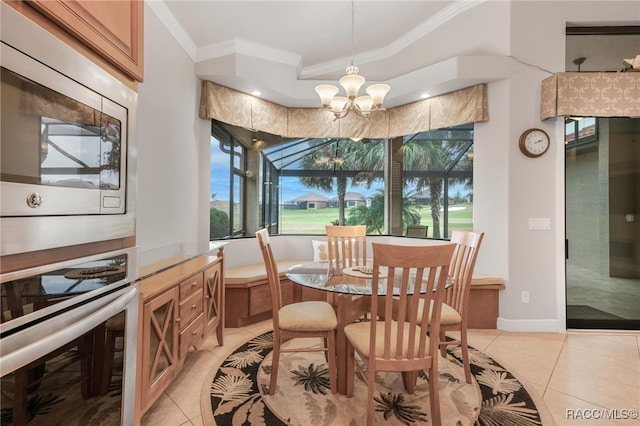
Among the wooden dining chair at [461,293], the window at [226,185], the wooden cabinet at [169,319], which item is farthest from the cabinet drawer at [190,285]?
the wooden dining chair at [461,293]

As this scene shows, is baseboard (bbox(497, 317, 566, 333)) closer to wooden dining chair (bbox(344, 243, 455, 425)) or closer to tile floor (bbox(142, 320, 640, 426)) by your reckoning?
tile floor (bbox(142, 320, 640, 426))

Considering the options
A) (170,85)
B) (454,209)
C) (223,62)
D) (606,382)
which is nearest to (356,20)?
(223,62)

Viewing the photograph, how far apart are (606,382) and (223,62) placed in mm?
4517

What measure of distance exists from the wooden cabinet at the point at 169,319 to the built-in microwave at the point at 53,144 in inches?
20.6

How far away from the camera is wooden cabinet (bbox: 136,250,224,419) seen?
1.56 meters

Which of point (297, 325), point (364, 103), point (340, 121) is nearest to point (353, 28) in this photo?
point (340, 121)

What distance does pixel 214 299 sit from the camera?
2635 millimetres

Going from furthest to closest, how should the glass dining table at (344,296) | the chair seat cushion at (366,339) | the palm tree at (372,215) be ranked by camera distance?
the palm tree at (372,215), the glass dining table at (344,296), the chair seat cushion at (366,339)

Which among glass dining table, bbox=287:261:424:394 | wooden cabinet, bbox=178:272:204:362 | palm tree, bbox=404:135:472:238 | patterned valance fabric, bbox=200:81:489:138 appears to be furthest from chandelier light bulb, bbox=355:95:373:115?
wooden cabinet, bbox=178:272:204:362

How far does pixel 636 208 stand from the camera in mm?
3186

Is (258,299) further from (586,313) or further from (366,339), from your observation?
(586,313)

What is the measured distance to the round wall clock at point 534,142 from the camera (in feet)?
10.3

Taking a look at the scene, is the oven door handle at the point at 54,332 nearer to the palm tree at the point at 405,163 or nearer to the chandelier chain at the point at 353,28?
the chandelier chain at the point at 353,28

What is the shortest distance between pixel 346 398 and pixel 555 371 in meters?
1.72
